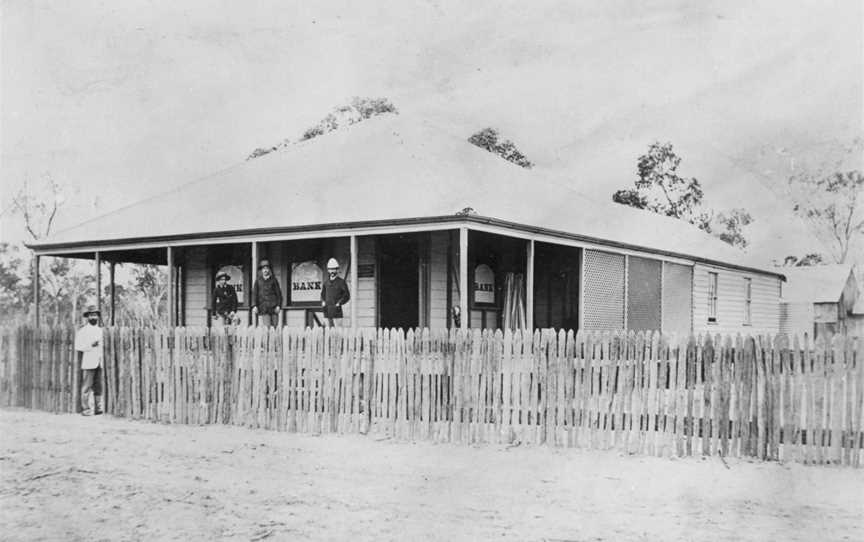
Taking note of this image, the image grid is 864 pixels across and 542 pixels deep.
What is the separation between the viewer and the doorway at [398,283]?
15789 millimetres

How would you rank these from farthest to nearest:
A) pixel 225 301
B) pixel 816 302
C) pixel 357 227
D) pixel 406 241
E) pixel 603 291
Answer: pixel 816 302, pixel 225 301, pixel 603 291, pixel 406 241, pixel 357 227

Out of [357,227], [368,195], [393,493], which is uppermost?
[368,195]

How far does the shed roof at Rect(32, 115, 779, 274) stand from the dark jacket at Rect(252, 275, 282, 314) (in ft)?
3.49

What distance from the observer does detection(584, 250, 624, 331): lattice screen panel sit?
16031mm

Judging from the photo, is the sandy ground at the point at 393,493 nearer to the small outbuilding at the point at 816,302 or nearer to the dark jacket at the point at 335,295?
the dark jacket at the point at 335,295

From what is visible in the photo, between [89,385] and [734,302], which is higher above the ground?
[734,302]

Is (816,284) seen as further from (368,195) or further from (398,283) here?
(368,195)

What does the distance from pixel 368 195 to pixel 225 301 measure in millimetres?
4325

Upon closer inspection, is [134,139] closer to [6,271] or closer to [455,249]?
[455,249]

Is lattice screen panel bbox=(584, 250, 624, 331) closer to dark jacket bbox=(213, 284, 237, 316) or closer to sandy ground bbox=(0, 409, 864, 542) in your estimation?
sandy ground bbox=(0, 409, 864, 542)

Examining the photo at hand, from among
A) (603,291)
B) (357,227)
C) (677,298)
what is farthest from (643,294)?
(357,227)

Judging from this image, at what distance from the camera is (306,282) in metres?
16.6

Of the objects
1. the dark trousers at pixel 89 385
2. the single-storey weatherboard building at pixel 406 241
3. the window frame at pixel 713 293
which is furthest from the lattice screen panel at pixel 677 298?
the dark trousers at pixel 89 385

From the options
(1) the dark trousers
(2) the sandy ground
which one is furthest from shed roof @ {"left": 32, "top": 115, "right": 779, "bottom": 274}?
(2) the sandy ground
